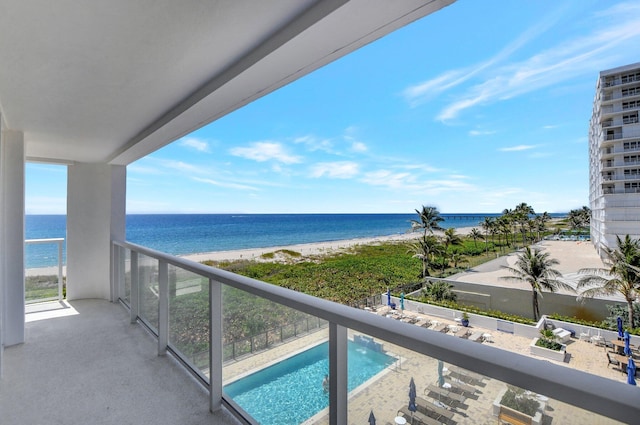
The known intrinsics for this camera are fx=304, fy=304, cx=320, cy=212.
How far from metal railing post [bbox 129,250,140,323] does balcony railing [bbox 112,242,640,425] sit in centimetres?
78

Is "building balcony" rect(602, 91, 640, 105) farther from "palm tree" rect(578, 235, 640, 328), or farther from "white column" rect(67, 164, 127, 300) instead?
"white column" rect(67, 164, 127, 300)

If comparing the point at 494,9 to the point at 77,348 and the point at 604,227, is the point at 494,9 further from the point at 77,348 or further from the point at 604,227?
the point at 77,348

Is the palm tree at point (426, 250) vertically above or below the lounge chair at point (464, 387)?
below

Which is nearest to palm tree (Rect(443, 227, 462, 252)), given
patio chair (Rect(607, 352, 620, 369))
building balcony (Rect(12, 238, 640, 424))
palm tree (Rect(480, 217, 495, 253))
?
palm tree (Rect(480, 217, 495, 253))

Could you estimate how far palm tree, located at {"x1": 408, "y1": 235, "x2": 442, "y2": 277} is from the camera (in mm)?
23219

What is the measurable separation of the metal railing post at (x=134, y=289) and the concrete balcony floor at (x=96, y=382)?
0.48 feet

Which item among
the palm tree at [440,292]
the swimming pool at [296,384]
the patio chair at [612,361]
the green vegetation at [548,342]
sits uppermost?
the swimming pool at [296,384]

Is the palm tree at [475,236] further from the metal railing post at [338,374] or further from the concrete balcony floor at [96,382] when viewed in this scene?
the metal railing post at [338,374]

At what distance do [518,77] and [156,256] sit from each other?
98.2 feet

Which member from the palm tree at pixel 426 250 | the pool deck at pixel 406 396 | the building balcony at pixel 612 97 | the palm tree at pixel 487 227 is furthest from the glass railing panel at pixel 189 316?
the palm tree at pixel 487 227

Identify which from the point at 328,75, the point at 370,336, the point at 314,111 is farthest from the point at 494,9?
the point at 314,111

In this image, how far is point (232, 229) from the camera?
38812mm

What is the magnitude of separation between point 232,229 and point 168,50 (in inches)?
1522

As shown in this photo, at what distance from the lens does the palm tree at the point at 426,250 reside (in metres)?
23.2
